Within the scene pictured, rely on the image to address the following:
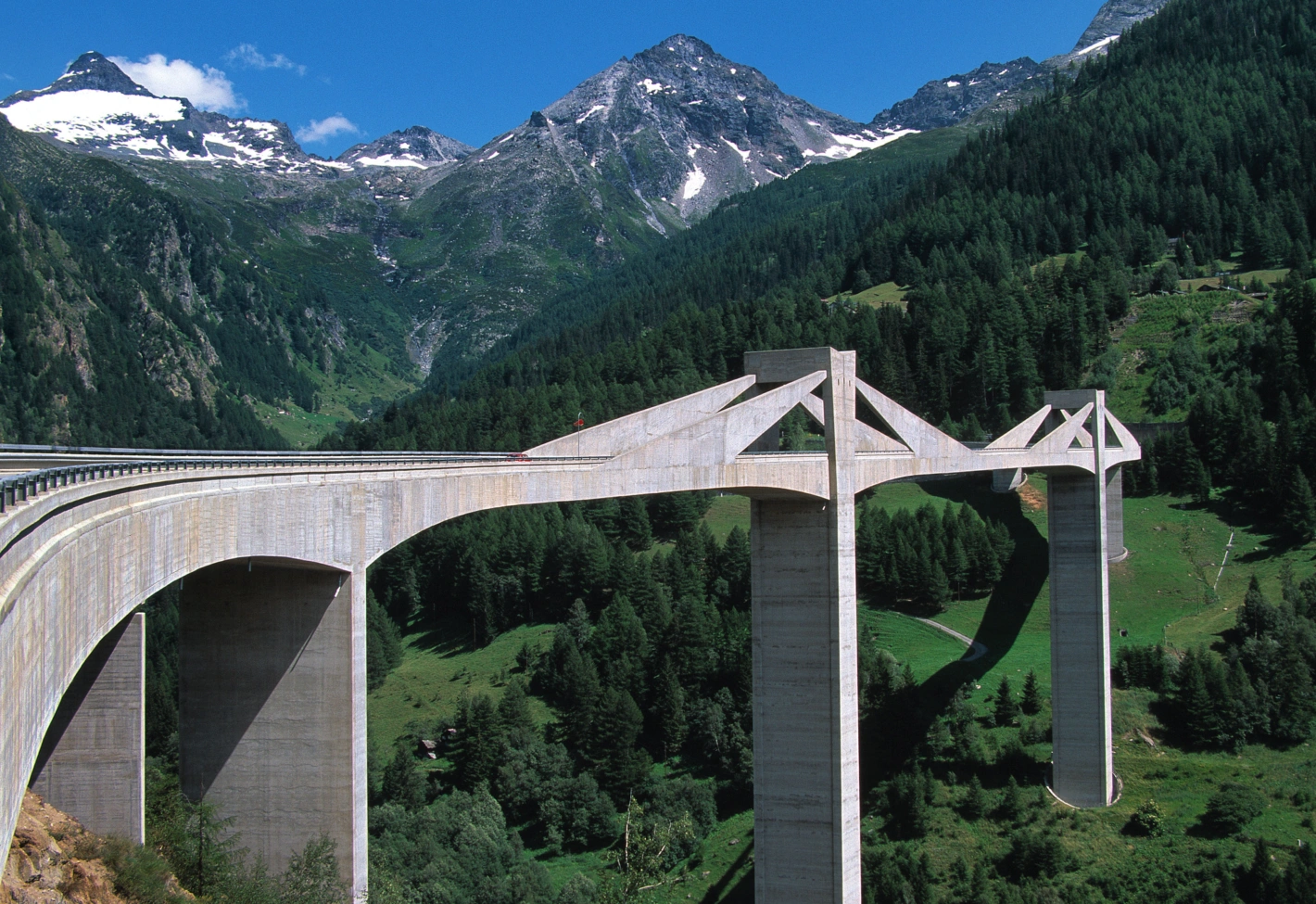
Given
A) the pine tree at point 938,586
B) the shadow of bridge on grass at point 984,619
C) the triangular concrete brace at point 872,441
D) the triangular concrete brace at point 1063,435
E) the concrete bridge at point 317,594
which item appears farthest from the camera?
the pine tree at point 938,586

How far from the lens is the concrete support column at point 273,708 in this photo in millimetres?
18250

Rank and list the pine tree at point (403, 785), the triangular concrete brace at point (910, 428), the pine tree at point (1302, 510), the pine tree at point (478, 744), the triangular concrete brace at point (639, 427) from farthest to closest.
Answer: the pine tree at point (1302, 510), the pine tree at point (478, 744), the pine tree at point (403, 785), the triangular concrete brace at point (910, 428), the triangular concrete brace at point (639, 427)

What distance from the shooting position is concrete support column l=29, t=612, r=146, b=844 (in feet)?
55.1

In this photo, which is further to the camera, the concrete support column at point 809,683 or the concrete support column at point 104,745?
the concrete support column at point 809,683

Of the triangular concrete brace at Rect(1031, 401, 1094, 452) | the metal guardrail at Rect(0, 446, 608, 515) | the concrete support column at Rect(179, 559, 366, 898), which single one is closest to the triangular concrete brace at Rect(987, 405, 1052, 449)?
the triangular concrete brace at Rect(1031, 401, 1094, 452)

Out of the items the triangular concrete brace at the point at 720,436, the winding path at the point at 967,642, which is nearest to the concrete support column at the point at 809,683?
the triangular concrete brace at the point at 720,436

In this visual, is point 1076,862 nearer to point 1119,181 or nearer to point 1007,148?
point 1119,181

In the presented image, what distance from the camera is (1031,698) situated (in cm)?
5075

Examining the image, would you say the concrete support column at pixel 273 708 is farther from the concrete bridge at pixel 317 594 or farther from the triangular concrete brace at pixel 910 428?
the triangular concrete brace at pixel 910 428

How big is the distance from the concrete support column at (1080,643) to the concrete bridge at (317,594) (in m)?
13.6

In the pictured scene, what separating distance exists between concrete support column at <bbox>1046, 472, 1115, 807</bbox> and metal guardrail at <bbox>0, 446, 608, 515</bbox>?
2928 cm

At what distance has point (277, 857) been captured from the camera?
60.0ft

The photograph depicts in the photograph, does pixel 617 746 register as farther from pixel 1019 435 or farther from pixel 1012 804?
pixel 1019 435

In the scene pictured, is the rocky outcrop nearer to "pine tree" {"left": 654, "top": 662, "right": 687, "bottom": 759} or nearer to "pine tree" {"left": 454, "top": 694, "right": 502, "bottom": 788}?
"pine tree" {"left": 454, "top": 694, "right": 502, "bottom": 788}
